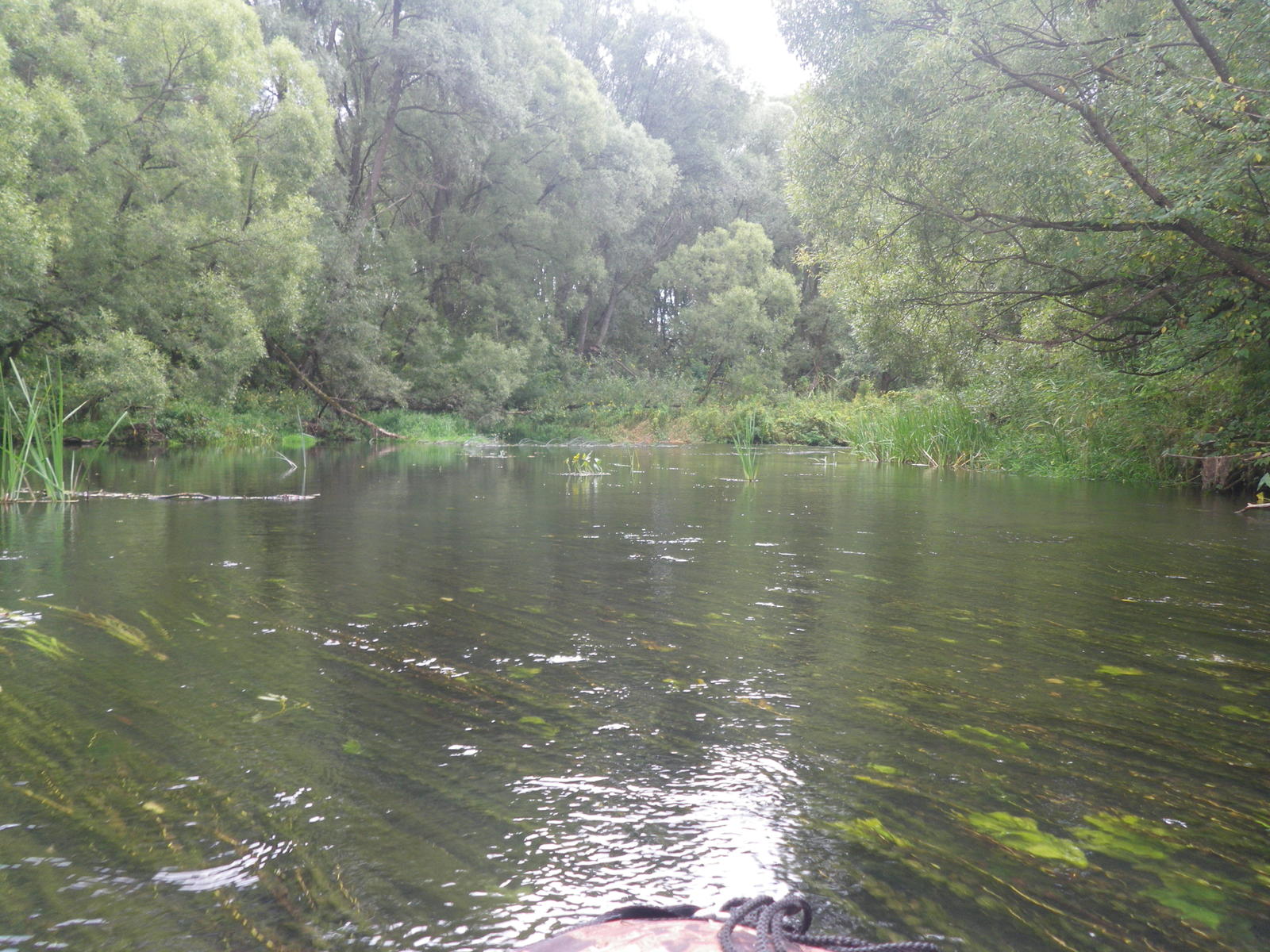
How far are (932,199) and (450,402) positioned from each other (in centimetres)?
2170

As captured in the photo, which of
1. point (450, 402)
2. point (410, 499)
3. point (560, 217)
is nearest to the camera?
point (410, 499)

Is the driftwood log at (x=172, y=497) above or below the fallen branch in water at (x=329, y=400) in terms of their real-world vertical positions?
below

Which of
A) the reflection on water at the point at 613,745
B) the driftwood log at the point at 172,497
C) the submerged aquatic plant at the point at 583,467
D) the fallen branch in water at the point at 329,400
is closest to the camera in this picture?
the reflection on water at the point at 613,745

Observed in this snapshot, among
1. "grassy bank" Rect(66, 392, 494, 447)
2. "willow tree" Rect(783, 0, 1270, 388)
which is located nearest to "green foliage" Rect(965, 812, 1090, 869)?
"willow tree" Rect(783, 0, 1270, 388)

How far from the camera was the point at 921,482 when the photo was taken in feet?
39.4

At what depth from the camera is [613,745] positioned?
2.24 m

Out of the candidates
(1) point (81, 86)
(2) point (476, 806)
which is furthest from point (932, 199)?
(1) point (81, 86)

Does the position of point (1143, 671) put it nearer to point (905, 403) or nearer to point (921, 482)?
point (921, 482)

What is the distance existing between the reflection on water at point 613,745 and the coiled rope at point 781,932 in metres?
0.21

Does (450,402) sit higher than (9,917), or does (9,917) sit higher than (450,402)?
(450,402)

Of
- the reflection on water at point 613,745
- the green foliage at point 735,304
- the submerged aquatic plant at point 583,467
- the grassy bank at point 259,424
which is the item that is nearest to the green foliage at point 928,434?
the submerged aquatic plant at point 583,467

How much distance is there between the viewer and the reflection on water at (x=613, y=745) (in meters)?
1.52

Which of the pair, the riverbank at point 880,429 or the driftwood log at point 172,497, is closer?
the driftwood log at point 172,497

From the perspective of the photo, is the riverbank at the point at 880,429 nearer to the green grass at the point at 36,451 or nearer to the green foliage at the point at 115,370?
the green foliage at the point at 115,370
